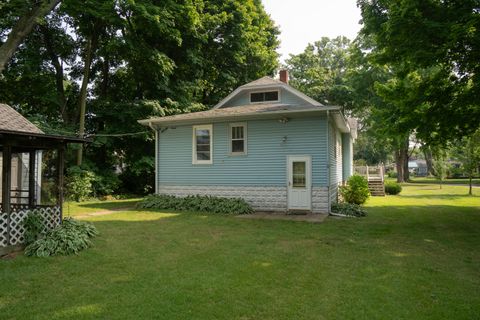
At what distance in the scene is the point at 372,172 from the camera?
27594 mm

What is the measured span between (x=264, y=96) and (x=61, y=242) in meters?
12.0

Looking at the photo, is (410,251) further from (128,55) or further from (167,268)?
(128,55)

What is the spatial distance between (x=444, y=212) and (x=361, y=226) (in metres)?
5.34

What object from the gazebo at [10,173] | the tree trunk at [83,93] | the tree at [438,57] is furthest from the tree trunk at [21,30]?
the tree at [438,57]

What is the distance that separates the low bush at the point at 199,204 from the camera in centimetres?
1298

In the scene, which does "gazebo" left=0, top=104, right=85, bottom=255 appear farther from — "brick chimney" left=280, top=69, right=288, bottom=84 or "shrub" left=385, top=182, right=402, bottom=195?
"shrub" left=385, top=182, right=402, bottom=195

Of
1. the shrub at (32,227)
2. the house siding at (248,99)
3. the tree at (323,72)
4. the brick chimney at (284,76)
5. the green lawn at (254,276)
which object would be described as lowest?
the green lawn at (254,276)

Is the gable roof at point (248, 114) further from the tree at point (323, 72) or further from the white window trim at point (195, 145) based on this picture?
the tree at point (323, 72)

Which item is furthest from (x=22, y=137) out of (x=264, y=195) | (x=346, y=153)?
(x=346, y=153)

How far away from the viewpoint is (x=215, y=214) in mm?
12656

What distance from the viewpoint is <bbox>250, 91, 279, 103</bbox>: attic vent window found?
651 inches

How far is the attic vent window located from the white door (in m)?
4.70

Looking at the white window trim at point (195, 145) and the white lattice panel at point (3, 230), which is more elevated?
the white window trim at point (195, 145)

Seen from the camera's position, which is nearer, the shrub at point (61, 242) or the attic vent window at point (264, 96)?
the shrub at point (61, 242)
